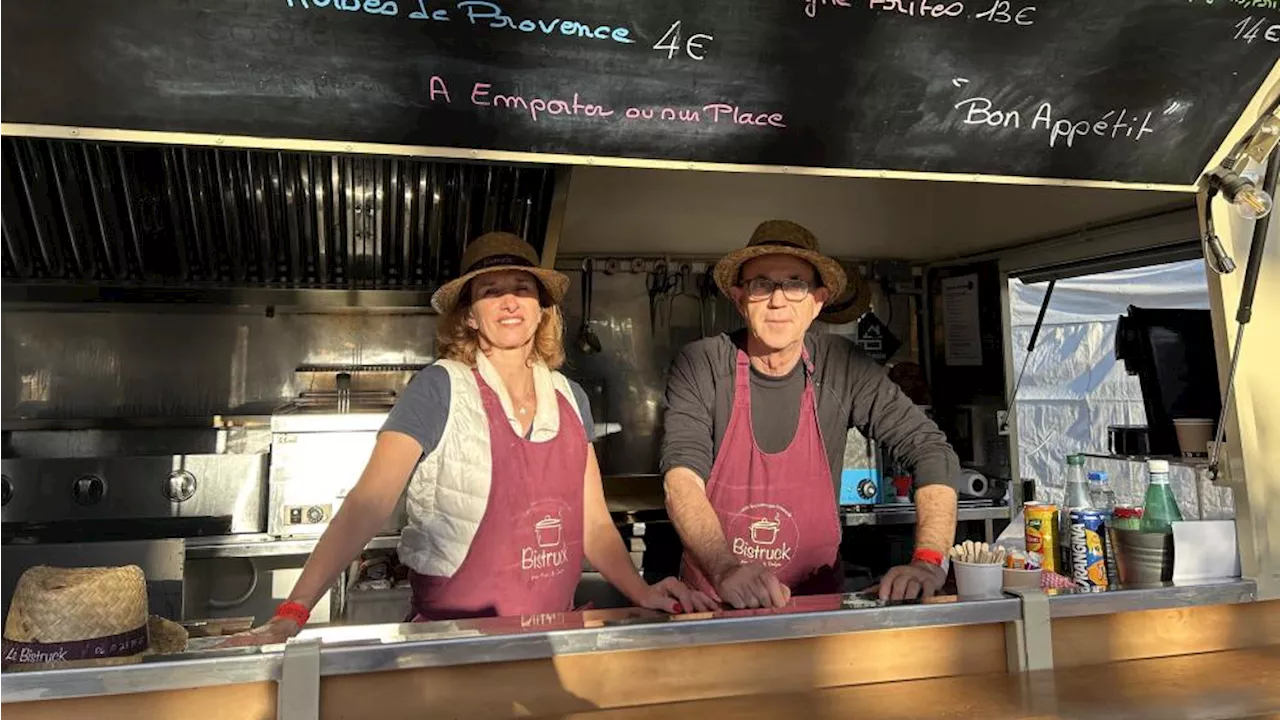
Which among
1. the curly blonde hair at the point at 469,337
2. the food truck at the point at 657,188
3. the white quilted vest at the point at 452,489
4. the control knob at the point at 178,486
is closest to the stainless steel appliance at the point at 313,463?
the food truck at the point at 657,188

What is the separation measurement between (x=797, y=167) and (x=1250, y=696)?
3.88ft

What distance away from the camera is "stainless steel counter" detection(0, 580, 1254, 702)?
3.60 feet

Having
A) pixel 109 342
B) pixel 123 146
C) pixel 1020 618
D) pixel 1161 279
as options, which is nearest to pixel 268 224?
pixel 123 146

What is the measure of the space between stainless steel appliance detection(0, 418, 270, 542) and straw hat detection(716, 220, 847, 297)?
2.23 meters

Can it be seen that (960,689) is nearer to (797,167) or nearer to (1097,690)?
(1097,690)

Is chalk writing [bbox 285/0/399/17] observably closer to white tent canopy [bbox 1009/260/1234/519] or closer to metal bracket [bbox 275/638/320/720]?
metal bracket [bbox 275/638/320/720]

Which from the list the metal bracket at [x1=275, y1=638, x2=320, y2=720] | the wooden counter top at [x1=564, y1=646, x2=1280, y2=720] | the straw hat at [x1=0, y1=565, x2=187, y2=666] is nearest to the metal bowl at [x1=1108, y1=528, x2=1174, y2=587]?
the wooden counter top at [x1=564, y1=646, x2=1280, y2=720]

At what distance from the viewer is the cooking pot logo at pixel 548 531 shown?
1.82 metres

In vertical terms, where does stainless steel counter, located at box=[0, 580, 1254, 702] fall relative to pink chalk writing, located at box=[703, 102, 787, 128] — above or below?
below

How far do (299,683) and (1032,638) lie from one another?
4.02 feet

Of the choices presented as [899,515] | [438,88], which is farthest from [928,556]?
[899,515]

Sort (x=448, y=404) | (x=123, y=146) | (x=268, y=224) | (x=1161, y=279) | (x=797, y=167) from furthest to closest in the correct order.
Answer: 1. (x=1161, y=279)
2. (x=268, y=224)
3. (x=123, y=146)
4. (x=448, y=404)
5. (x=797, y=167)

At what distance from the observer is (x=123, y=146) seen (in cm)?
296

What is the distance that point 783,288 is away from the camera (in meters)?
1.95
